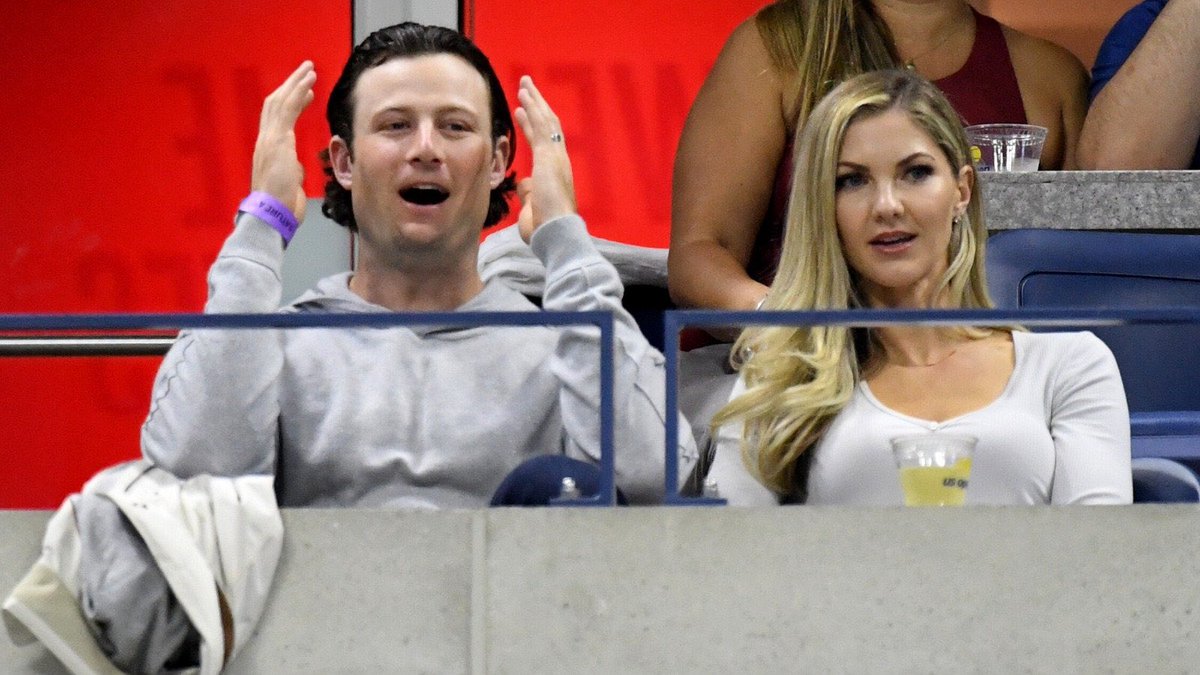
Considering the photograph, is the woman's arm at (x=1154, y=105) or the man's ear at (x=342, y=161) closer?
the man's ear at (x=342, y=161)

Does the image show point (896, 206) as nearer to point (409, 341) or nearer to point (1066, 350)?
point (1066, 350)

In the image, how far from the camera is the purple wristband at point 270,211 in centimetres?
252

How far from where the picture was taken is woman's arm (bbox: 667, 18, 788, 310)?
294 cm

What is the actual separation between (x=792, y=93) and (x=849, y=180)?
0.34m

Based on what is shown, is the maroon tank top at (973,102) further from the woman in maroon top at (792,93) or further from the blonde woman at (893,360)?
the blonde woman at (893,360)

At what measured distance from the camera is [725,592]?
212 cm

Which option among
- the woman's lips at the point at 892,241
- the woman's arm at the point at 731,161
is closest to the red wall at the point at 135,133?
the woman's arm at the point at 731,161

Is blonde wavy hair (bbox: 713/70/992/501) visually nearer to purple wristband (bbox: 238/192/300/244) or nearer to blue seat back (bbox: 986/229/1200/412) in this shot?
blue seat back (bbox: 986/229/1200/412)

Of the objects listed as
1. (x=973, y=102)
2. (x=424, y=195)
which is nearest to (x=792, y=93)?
(x=973, y=102)

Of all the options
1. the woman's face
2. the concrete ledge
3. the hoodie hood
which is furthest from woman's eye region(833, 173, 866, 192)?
the hoodie hood

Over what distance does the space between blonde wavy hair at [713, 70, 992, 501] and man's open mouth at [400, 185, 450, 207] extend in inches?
17.7

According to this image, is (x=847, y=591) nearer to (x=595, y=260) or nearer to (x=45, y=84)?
(x=595, y=260)

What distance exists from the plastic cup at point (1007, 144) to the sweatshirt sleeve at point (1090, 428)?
460 mm

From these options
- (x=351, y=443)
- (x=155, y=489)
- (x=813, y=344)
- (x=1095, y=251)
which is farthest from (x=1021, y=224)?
(x=155, y=489)
